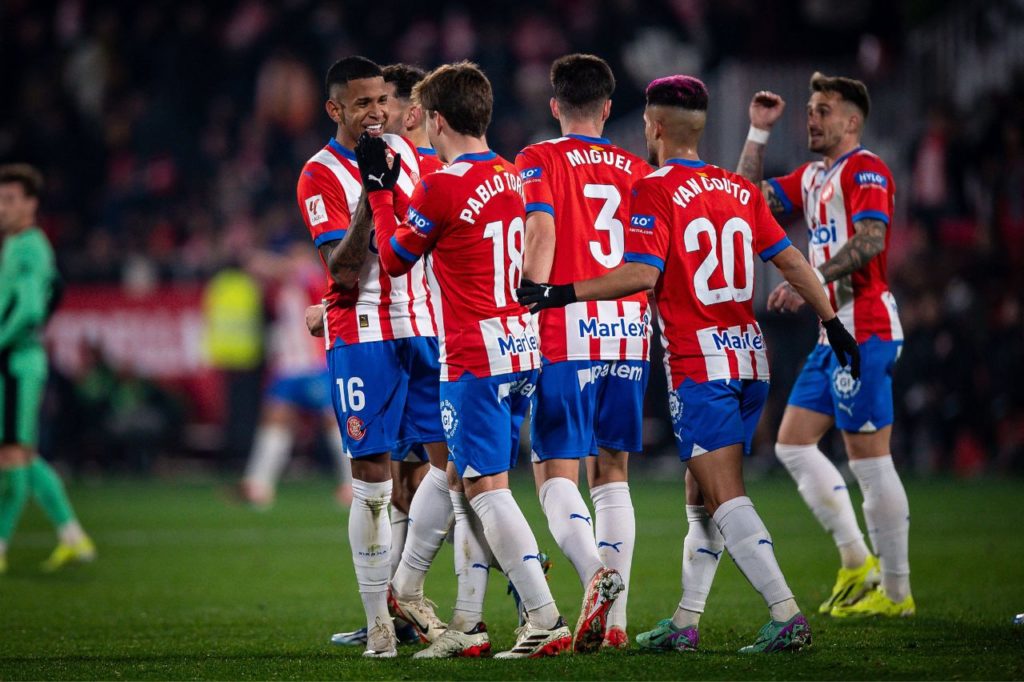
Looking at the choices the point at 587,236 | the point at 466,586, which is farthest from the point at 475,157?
the point at 466,586

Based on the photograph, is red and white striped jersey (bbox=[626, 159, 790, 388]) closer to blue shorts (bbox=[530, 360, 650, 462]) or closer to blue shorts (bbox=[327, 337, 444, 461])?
blue shorts (bbox=[530, 360, 650, 462])

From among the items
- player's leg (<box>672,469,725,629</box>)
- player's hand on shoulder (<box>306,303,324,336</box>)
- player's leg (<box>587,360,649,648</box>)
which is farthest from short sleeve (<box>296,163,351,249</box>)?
player's leg (<box>672,469,725,629</box>)

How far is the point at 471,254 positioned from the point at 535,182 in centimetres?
56

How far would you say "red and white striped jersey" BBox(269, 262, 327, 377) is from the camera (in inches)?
584

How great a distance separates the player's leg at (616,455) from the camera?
634cm

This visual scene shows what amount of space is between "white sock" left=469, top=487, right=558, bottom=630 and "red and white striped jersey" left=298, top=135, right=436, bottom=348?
3.30 ft

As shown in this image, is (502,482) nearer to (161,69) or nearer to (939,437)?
(939,437)

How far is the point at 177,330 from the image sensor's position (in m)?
17.8

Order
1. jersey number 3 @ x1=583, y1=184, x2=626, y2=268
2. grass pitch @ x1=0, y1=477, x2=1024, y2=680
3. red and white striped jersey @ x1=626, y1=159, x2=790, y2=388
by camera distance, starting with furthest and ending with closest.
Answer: jersey number 3 @ x1=583, y1=184, x2=626, y2=268 < red and white striped jersey @ x1=626, y1=159, x2=790, y2=388 < grass pitch @ x1=0, y1=477, x2=1024, y2=680

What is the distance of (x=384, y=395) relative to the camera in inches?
247

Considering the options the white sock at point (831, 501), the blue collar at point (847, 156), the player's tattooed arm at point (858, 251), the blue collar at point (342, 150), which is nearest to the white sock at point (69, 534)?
the blue collar at point (342, 150)

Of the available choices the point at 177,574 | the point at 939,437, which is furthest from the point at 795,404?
the point at 939,437

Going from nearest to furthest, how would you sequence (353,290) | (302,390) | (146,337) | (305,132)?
(353,290) → (302,390) → (146,337) → (305,132)

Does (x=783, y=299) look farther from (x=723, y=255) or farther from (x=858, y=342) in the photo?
(x=723, y=255)
